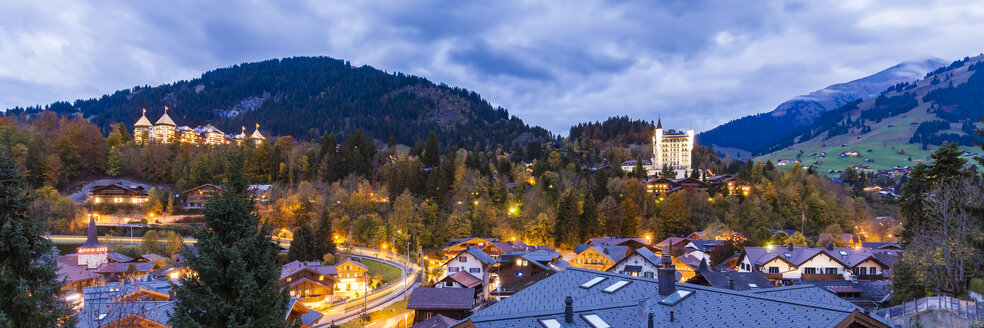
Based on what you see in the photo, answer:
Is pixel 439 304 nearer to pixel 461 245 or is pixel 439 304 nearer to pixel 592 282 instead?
pixel 592 282

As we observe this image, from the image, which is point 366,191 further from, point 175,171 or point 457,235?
point 175,171

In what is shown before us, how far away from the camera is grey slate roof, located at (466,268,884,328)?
11125 mm

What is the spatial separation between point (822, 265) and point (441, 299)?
36298mm

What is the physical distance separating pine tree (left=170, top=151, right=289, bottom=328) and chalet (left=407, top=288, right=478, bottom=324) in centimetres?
2333

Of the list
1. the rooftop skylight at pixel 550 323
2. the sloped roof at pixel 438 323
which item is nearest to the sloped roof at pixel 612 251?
the sloped roof at pixel 438 323

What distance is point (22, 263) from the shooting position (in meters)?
8.39

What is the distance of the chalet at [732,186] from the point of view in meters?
77.9

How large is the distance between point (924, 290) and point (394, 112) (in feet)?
599

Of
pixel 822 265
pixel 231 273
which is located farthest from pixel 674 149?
pixel 231 273

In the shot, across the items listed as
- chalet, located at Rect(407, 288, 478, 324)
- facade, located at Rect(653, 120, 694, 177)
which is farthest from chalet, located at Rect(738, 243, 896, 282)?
facade, located at Rect(653, 120, 694, 177)

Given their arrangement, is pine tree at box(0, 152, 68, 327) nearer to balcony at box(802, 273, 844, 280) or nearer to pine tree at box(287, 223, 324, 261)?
pine tree at box(287, 223, 324, 261)

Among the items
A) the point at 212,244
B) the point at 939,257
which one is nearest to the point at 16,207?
the point at 212,244

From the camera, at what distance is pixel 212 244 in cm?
932

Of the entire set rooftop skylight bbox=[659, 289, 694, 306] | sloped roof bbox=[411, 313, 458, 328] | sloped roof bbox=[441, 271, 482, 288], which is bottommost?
sloped roof bbox=[441, 271, 482, 288]
